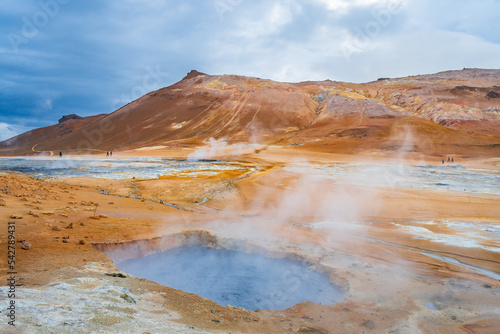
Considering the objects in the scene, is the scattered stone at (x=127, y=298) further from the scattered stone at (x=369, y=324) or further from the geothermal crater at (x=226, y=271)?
the scattered stone at (x=369, y=324)

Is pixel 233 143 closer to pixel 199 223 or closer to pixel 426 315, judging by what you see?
pixel 199 223

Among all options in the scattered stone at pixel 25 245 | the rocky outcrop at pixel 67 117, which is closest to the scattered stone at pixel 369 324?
the scattered stone at pixel 25 245

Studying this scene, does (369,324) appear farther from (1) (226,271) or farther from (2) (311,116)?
(2) (311,116)

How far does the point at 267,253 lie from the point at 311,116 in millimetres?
77347

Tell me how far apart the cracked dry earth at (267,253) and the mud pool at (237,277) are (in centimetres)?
32

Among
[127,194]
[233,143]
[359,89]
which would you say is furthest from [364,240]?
[359,89]

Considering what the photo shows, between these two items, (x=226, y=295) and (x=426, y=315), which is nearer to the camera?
(x=426, y=315)

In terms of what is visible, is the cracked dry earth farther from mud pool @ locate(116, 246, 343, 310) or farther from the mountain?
the mountain

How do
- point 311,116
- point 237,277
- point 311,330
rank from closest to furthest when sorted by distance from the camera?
1. point 311,330
2. point 237,277
3. point 311,116

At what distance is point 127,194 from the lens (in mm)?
17531

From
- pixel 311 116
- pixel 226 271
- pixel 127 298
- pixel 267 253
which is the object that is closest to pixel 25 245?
pixel 127 298

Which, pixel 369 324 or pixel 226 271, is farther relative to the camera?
pixel 226 271

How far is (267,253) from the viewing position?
8844 mm

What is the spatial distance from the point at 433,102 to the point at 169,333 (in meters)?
81.8
